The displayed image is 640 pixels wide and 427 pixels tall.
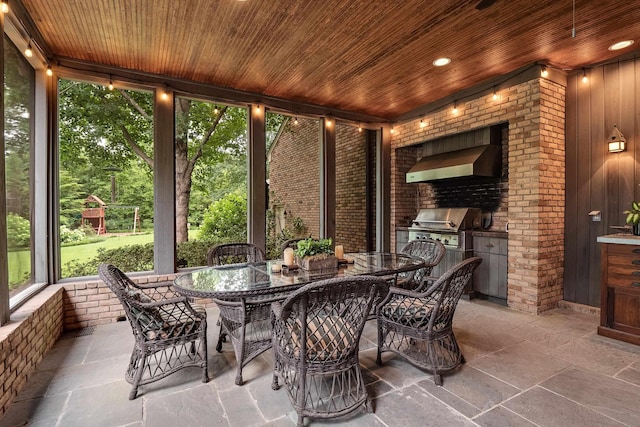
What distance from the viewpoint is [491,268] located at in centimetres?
421

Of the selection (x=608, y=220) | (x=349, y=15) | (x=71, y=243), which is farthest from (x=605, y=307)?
(x=71, y=243)

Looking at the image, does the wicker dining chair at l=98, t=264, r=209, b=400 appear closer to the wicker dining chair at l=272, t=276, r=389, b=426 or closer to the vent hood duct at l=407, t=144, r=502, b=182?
the wicker dining chair at l=272, t=276, r=389, b=426

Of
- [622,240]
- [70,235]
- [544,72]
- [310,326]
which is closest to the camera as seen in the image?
[310,326]

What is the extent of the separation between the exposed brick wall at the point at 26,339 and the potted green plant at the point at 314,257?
199cm

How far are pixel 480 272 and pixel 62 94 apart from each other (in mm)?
5588

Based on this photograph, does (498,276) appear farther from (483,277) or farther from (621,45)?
(621,45)

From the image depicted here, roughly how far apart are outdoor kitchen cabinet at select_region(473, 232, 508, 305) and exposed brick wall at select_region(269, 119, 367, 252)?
7.48 ft

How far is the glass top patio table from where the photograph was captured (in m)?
2.09

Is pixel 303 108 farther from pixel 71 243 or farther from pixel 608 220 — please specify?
pixel 608 220

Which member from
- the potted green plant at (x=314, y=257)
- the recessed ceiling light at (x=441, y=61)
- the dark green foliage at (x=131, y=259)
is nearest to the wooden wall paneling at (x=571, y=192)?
the recessed ceiling light at (x=441, y=61)

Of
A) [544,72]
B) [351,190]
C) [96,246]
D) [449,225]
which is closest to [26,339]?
[96,246]

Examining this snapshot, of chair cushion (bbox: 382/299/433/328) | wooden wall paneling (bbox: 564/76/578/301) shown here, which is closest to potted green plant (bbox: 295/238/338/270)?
chair cushion (bbox: 382/299/433/328)

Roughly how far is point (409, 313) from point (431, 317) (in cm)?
21

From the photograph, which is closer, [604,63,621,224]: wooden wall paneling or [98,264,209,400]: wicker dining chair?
[98,264,209,400]: wicker dining chair
